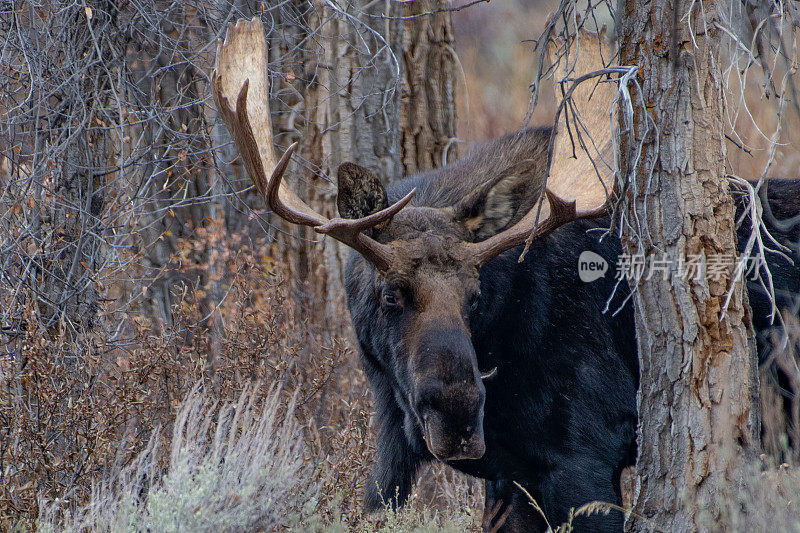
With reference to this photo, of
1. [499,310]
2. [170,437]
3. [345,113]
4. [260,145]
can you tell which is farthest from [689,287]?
[345,113]

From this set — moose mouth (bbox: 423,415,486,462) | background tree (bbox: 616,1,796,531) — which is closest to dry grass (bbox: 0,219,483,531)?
moose mouth (bbox: 423,415,486,462)

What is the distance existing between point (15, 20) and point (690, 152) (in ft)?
12.5

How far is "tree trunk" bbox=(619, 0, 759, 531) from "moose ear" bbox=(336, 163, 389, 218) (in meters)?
1.25

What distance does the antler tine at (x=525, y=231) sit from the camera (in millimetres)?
4035

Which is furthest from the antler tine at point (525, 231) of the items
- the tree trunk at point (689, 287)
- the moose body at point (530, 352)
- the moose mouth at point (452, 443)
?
the moose mouth at point (452, 443)

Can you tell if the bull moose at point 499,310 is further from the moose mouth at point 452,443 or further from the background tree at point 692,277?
the background tree at point 692,277

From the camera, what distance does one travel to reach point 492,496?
488cm

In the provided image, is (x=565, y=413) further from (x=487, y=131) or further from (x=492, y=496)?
(x=487, y=131)

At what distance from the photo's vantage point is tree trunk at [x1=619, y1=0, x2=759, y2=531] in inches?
125

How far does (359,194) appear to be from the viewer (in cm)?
411

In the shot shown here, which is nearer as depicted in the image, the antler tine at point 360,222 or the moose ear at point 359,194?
the antler tine at point 360,222

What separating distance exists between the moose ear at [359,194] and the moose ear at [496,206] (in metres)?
0.44

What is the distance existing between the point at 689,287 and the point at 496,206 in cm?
130

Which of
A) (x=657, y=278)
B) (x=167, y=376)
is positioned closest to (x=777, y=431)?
(x=657, y=278)
